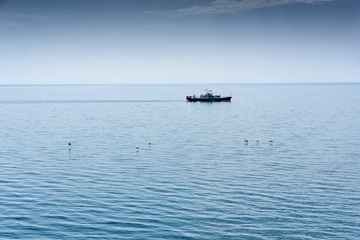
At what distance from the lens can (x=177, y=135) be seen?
98.9 metres

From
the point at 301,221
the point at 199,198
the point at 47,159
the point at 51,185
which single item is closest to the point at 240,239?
the point at 301,221

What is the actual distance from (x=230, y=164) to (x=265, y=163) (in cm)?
601

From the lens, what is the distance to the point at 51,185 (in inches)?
2009

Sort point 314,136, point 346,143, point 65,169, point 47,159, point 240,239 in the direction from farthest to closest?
point 314,136, point 346,143, point 47,159, point 65,169, point 240,239

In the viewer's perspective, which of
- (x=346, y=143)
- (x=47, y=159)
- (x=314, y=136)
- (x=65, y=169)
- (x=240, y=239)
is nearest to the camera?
(x=240, y=239)

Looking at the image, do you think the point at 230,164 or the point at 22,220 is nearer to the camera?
the point at 22,220

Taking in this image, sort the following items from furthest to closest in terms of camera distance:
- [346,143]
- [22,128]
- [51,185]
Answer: [22,128]
[346,143]
[51,185]

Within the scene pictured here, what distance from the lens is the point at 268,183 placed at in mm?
51438

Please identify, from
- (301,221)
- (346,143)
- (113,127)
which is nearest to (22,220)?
(301,221)

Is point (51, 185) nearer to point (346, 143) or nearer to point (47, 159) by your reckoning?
point (47, 159)

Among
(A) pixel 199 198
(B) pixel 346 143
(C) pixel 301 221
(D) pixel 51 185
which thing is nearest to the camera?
(C) pixel 301 221

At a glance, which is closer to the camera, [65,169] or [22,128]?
[65,169]

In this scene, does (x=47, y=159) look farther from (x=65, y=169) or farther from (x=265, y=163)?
(x=265, y=163)

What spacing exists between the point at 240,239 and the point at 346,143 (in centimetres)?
5849
